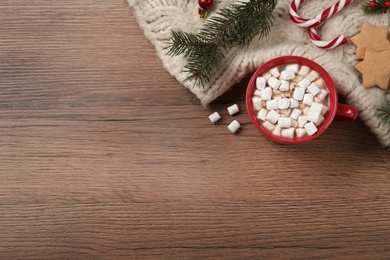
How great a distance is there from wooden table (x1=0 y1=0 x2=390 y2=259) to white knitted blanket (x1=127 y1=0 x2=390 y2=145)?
41 millimetres

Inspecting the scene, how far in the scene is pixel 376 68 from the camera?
104cm

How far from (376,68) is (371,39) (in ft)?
0.24

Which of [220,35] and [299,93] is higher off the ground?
[220,35]

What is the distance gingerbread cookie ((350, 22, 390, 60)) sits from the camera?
1.05 meters

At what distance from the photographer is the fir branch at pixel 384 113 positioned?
3.32ft

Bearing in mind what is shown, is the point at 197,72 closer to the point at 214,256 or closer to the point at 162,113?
the point at 162,113

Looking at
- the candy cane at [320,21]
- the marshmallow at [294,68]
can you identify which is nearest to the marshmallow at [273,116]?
the marshmallow at [294,68]

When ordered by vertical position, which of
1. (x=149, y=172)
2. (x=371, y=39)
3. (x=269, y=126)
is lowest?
(x=149, y=172)

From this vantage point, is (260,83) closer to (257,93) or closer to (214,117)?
(257,93)

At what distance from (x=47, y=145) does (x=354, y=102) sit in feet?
2.55

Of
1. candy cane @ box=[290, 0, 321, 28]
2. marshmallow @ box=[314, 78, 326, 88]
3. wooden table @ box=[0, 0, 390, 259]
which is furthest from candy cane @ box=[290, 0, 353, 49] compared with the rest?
wooden table @ box=[0, 0, 390, 259]

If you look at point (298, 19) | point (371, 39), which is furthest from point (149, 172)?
point (371, 39)

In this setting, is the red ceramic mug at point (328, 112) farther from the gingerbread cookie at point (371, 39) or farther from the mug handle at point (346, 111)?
the gingerbread cookie at point (371, 39)

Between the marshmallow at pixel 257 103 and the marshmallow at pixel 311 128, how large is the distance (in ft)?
0.38
